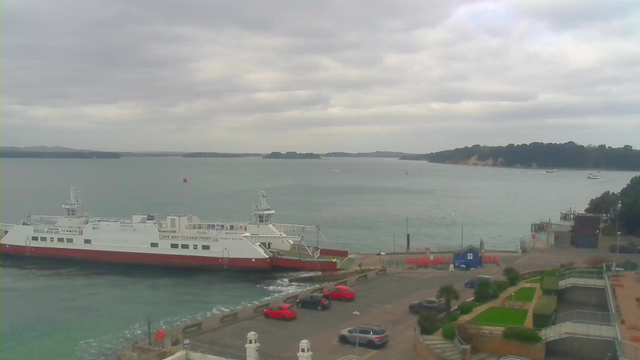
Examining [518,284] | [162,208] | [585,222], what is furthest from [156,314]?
[162,208]

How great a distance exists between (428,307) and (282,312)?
5.84 meters

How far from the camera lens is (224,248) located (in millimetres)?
39031

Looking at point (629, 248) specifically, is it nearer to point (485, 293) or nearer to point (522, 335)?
point (485, 293)

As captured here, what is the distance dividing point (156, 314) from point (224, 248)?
10.3m

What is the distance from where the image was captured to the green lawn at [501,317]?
1802 centimetres

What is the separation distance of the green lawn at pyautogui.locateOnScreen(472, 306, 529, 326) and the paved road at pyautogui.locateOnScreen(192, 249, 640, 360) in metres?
2.52

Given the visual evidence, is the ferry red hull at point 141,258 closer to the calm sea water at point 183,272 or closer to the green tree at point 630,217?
the calm sea water at point 183,272

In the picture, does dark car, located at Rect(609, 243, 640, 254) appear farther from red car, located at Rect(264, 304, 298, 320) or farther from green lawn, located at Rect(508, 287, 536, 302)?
red car, located at Rect(264, 304, 298, 320)

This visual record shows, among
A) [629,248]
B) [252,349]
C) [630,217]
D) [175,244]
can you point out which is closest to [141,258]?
[175,244]

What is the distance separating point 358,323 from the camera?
20.0m

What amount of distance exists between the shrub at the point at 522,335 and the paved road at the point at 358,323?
2.92 metres

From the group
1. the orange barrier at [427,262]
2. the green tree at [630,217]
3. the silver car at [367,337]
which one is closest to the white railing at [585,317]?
the silver car at [367,337]

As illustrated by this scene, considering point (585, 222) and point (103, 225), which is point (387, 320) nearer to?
point (585, 222)

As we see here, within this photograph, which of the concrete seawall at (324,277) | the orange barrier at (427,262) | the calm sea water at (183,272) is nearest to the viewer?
the calm sea water at (183,272)
